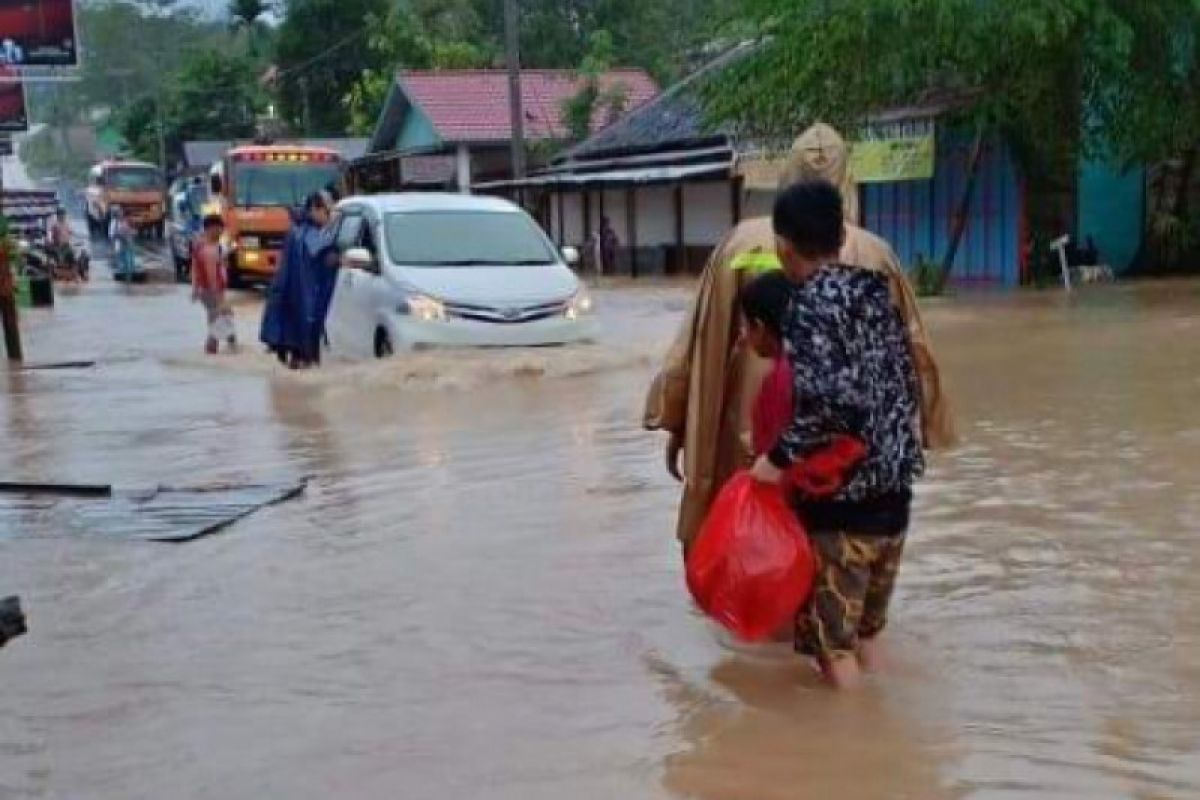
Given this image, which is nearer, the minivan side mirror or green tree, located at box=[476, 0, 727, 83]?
the minivan side mirror

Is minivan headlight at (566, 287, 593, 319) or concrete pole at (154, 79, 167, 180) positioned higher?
concrete pole at (154, 79, 167, 180)

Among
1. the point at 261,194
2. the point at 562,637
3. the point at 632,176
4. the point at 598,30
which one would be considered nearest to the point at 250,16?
the point at 598,30

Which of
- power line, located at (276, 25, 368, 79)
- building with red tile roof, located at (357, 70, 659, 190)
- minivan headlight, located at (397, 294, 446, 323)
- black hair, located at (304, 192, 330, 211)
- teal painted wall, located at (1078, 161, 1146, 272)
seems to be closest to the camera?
minivan headlight, located at (397, 294, 446, 323)

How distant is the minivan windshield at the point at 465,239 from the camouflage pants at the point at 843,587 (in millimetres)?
8832

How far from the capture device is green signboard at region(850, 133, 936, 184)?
23953 millimetres

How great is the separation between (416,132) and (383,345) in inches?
1225

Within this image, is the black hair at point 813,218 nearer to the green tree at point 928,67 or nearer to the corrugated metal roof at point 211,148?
the green tree at point 928,67

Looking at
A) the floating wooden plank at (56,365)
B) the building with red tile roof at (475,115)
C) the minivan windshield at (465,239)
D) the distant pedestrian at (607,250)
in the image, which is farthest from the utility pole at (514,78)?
the minivan windshield at (465,239)

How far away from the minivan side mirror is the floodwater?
2.93 metres

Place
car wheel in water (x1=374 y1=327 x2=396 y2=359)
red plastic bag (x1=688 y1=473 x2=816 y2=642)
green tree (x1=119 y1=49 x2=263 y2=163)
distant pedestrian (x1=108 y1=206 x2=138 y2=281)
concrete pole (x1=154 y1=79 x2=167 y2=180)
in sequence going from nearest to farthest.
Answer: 1. red plastic bag (x1=688 y1=473 x2=816 y2=642)
2. car wheel in water (x1=374 y1=327 x2=396 y2=359)
3. distant pedestrian (x1=108 y1=206 x2=138 y2=281)
4. green tree (x1=119 y1=49 x2=263 y2=163)
5. concrete pole (x1=154 y1=79 x2=167 y2=180)

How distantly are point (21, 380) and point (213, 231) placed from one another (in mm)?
2433

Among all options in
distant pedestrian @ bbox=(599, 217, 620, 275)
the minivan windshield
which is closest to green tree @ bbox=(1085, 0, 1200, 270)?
the minivan windshield

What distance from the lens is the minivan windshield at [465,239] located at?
1326cm

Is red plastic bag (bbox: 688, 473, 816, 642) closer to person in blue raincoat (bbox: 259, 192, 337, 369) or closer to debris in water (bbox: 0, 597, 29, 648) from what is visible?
debris in water (bbox: 0, 597, 29, 648)
